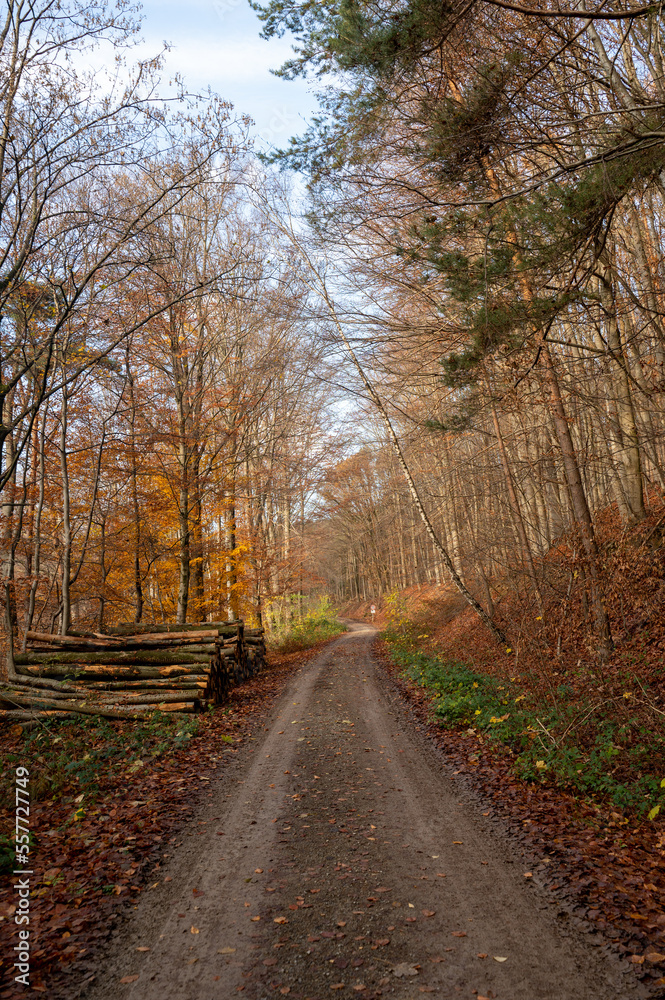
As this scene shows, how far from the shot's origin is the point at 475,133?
615 cm

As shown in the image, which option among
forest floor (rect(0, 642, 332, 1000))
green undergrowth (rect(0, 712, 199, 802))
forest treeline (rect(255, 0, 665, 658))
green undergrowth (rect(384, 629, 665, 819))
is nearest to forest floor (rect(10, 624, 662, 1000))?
forest floor (rect(0, 642, 332, 1000))

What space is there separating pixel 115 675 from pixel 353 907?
24.8ft

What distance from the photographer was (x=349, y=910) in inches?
145

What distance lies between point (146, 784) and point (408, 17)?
8986 mm

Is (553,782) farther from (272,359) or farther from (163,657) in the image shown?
(272,359)

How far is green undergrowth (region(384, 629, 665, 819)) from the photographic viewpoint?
5.16m

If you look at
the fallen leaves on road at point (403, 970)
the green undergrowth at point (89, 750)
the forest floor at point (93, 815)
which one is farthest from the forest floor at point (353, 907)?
the green undergrowth at point (89, 750)

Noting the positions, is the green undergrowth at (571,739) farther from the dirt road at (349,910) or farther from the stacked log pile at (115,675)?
the stacked log pile at (115,675)

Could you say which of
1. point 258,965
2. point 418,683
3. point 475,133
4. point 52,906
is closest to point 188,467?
point 418,683

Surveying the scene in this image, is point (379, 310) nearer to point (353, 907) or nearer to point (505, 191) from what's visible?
point (505, 191)

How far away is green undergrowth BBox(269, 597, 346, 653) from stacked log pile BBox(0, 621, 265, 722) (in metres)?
10.1

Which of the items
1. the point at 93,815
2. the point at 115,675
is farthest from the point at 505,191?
the point at 115,675

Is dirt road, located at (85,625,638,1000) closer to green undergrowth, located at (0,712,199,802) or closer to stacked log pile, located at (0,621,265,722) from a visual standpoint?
green undergrowth, located at (0,712,199,802)

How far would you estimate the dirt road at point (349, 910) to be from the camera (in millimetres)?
2986
